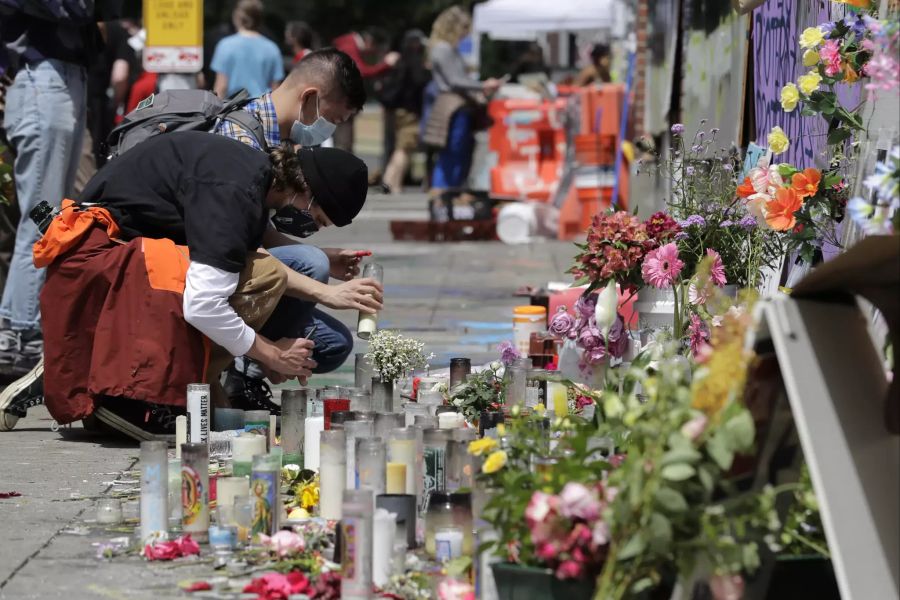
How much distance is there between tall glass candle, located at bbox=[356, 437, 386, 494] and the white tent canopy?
59.4ft

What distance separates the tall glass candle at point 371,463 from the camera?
421cm

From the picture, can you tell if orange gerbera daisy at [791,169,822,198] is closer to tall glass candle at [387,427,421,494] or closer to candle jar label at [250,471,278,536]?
tall glass candle at [387,427,421,494]

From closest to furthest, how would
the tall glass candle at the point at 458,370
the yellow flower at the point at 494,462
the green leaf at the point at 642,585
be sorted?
1. the green leaf at the point at 642,585
2. the yellow flower at the point at 494,462
3. the tall glass candle at the point at 458,370

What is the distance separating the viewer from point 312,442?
4934 millimetres

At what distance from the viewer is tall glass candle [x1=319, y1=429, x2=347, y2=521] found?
4391 mm

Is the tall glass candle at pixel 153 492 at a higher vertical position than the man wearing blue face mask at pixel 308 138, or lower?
lower

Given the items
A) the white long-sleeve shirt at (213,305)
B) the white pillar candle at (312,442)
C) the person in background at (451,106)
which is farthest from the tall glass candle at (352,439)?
the person in background at (451,106)

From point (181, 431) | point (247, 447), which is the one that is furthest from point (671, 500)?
point (181, 431)

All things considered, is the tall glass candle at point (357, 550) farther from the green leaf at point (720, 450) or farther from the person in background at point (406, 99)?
the person in background at point (406, 99)

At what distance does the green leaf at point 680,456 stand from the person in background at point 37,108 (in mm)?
4392

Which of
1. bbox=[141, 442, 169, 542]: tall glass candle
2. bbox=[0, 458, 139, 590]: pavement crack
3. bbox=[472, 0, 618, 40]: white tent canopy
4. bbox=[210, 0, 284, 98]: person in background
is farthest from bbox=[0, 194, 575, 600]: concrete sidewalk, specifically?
bbox=[472, 0, 618, 40]: white tent canopy

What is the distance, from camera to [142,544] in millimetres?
4250

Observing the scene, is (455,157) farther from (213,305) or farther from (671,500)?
(671,500)

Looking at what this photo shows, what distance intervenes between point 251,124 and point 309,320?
788 millimetres
